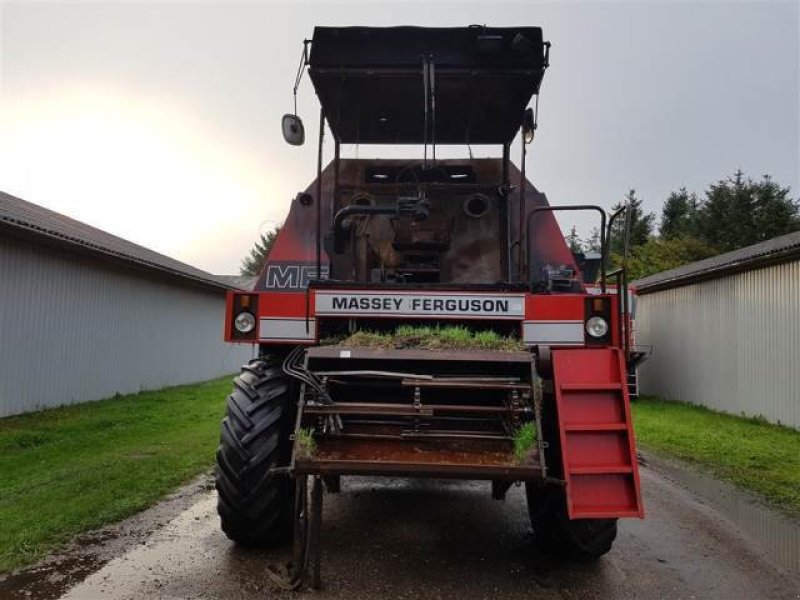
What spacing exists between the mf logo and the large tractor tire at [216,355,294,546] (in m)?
1.25

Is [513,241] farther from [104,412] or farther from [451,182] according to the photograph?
[104,412]

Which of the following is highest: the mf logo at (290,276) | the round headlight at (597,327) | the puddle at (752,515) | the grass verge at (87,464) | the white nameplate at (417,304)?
the mf logo at (290,276)

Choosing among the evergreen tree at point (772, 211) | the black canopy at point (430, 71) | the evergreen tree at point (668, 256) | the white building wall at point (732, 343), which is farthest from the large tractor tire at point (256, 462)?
the evergreen tree at point (772, 211)

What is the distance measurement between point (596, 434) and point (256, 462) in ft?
7.04

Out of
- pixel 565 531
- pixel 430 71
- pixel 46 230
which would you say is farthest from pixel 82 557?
pixel 46 230

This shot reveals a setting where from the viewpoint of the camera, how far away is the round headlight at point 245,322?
4578 mm

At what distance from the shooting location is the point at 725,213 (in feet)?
132

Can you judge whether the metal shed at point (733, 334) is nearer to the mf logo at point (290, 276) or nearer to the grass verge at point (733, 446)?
the grass verge at point (733, 446)

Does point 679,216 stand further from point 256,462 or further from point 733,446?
point 256,462

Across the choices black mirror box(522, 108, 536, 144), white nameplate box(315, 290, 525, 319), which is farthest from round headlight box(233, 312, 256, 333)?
black mirror box(522, 108, 536, 144)

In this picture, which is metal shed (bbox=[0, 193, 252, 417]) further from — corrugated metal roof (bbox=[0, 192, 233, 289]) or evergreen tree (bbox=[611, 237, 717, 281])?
evergreen tree (bbox=[611, 237, 717, 281])

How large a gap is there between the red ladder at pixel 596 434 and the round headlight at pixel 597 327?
512mm

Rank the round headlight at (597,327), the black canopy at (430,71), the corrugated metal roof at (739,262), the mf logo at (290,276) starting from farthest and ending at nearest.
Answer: the corrugated metal roof at (739,262) → the mf logo at (290,276) → the black canopy at (430,71) → the round headlight at (597,327)

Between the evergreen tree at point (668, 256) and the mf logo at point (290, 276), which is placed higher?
the evergreen tree at point (668, 256)
